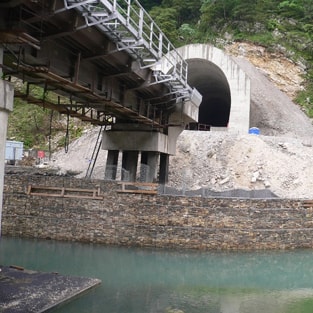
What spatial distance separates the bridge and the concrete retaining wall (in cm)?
345

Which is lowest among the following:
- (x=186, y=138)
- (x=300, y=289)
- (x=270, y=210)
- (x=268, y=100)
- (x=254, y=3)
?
(x=300, y=289)

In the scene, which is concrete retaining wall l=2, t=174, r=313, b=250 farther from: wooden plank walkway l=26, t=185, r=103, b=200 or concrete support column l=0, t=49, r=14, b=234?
concrete support column l=0, t=49, r=14, b=234

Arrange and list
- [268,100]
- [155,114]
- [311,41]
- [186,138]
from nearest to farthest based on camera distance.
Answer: [155,114], [186,138], [268,100], [311,41]

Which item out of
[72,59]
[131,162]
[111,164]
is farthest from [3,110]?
[131,162]

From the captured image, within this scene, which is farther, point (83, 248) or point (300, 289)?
point (83, 248)

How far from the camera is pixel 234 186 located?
1033 inches

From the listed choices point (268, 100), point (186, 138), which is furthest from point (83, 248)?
point (268, 100)

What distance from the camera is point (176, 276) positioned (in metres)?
15.9

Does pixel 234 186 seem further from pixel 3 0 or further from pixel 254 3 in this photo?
pixel 254 3

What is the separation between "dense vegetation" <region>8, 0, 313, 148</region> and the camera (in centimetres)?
4380

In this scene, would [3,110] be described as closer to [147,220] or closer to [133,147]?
[147,220]

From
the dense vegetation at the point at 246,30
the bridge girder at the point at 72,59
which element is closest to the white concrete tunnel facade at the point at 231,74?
the dense vegetation at the point at 246,30

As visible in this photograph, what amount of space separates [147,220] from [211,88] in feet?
80.2

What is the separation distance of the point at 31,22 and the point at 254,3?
46.6 meters
